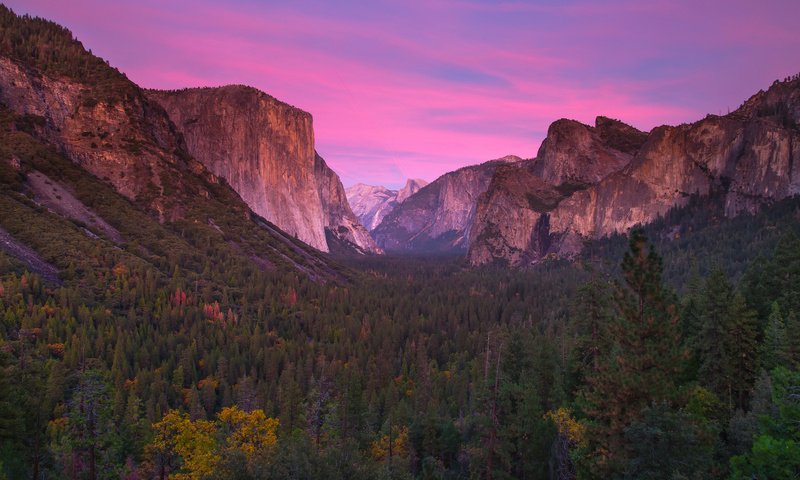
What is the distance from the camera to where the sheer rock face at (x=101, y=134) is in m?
150

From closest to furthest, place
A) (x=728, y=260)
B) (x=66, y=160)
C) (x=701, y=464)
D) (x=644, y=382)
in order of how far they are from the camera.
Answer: (x=701, y=464) → (x=644, y=382) → (x=728, y=260) → (x=66, y=160)

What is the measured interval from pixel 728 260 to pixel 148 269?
15053 cm

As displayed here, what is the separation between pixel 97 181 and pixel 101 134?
21357mm

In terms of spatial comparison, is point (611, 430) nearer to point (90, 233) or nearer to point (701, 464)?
point (701, 464)

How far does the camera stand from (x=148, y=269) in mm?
117562

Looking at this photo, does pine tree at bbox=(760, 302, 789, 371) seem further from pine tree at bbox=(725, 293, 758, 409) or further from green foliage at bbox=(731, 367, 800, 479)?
green foliage at bbox=(731, 367, 800, 479)

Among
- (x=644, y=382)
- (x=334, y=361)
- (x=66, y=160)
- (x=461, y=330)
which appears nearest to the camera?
(x=644, y=382)

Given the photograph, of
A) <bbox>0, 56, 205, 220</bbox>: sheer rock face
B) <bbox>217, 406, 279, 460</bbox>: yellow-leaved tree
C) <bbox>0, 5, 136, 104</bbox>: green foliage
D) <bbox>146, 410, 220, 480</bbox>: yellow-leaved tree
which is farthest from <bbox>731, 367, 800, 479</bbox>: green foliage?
<bbox>0, 5, 136, 104</bbox>: green foliage

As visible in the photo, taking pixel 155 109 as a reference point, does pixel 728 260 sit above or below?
below

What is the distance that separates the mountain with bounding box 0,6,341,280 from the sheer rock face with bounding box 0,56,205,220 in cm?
31

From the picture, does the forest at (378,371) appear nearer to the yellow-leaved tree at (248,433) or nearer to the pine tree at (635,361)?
the pine tree at (635,361)

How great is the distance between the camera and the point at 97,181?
150 meters

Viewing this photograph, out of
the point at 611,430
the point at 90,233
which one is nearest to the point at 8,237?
the point at 90,233

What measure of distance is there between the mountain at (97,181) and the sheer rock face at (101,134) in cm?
31
